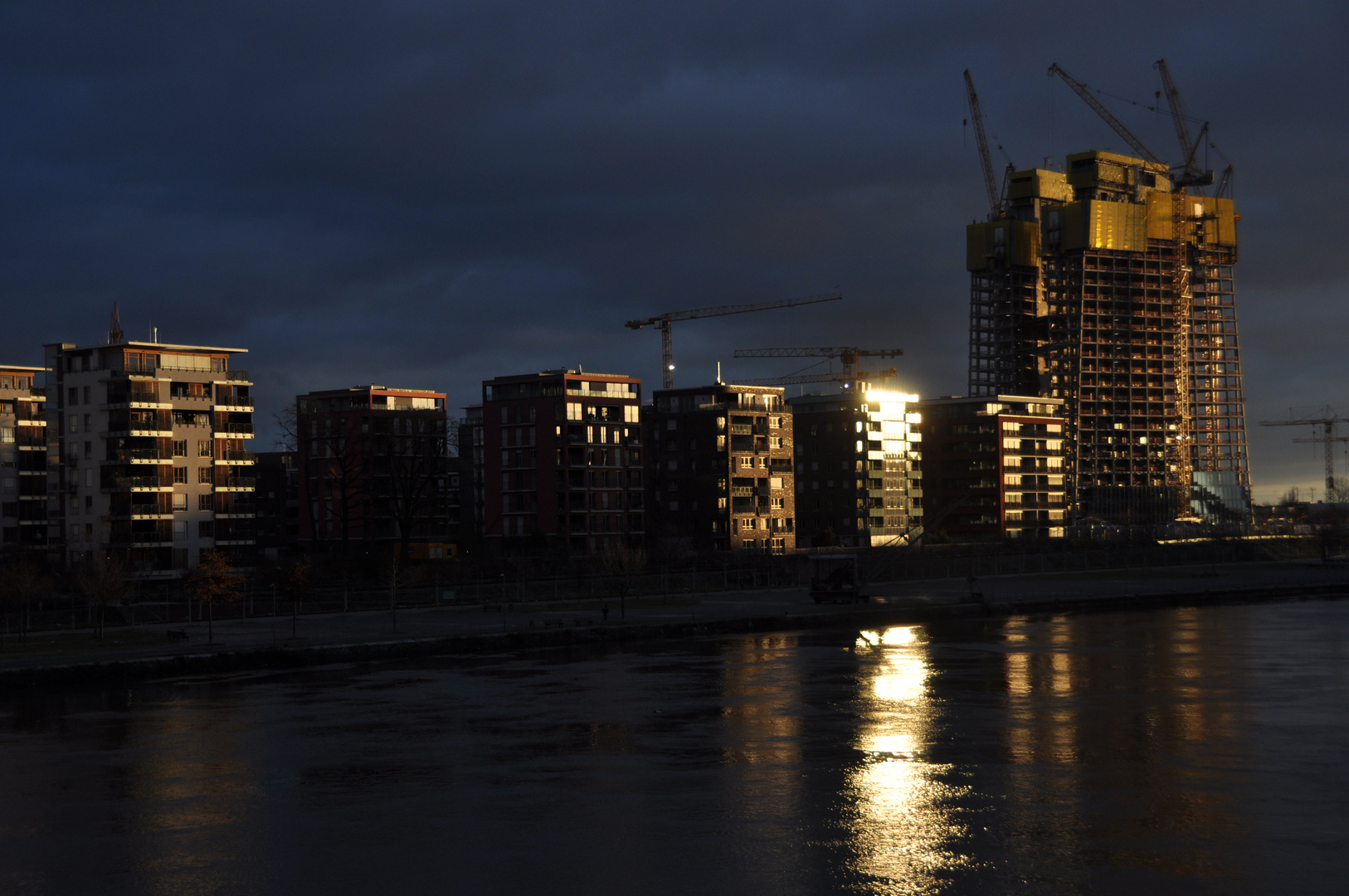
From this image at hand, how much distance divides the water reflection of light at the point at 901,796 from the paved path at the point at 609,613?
28.1 meters

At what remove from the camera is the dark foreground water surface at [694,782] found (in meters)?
20.3

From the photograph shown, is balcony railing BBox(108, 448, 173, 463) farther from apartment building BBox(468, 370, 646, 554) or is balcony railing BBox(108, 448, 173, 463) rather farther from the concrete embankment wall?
the concrete embankment wall

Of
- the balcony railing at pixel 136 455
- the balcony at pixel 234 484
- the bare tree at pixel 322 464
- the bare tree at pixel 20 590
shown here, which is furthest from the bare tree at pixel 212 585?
the bare tree at pixel 322 464

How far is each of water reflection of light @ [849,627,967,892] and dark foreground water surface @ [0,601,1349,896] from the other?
0.10m

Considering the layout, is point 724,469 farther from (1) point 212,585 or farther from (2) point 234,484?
(1) point 212,585

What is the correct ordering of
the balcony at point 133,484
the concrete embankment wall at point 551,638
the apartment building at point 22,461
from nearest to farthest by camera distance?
the concrete embankment wall at point 551,638 < the balcony at point 133,484 < the apartment building at point 22,461

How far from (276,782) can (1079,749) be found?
1850 centimetres

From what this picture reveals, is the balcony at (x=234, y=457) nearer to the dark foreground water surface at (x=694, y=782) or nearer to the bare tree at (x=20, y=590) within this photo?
the bare tree at (x=20, y=590)

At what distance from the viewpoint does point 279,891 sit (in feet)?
64.3

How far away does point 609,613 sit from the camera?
75438mm

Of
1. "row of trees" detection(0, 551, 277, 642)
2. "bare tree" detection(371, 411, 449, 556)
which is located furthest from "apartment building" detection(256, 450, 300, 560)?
"row of trees" detection(0, 551, 277, 642)

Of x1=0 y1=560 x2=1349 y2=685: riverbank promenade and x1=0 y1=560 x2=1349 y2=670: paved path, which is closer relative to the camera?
x1=0 y1=560 x2=1349 y2=685: riverbank promenade

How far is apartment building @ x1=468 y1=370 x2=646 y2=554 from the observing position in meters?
140

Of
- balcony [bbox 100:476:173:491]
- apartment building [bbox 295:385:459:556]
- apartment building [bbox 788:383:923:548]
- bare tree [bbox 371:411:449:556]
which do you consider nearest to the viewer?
balcony [bbox 100:476:173:491]
